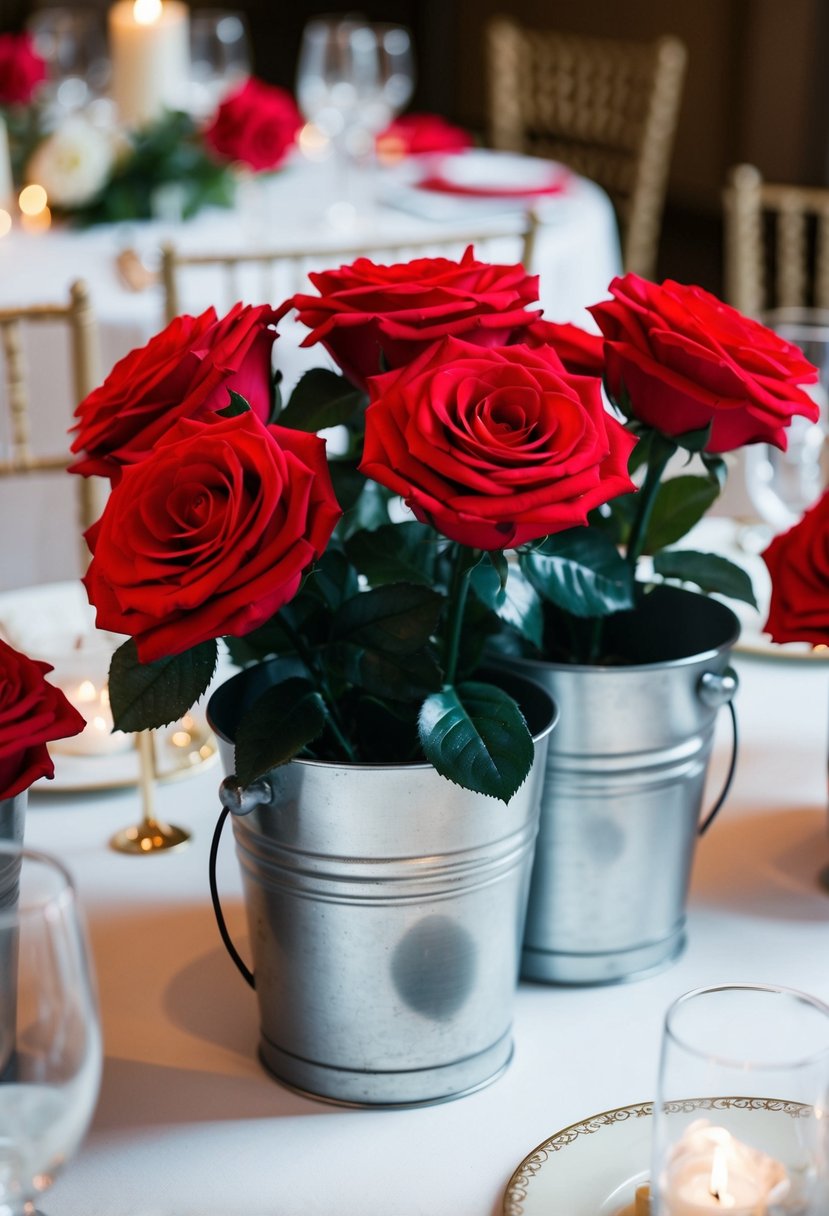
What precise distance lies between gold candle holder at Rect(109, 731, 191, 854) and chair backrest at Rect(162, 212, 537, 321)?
0.89 meters

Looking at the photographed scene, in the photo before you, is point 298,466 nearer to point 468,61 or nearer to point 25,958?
point 25,958

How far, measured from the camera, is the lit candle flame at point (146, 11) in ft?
8.95

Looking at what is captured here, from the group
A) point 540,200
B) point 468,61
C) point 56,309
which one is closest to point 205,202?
point 540,200

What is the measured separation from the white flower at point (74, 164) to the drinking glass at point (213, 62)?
24.8 inches

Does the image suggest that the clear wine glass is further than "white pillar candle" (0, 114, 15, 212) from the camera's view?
No

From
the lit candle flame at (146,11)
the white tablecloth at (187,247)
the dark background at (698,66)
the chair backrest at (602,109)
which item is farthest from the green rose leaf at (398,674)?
the dark background at (698,66)

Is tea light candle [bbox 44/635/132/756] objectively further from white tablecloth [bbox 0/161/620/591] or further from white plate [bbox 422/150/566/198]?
white plate [bbox 422/150/566/198]

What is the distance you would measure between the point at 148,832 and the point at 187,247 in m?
1.62

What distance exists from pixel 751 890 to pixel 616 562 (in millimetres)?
246

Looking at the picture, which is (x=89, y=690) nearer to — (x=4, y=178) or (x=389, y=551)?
(x=389, y=551)

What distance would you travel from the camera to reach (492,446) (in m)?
0.56

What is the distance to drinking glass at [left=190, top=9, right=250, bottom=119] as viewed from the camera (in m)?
3.07

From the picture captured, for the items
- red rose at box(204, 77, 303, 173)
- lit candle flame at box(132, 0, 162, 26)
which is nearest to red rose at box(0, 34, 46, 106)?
lit candle flame at box(132, 0, 162, 26)

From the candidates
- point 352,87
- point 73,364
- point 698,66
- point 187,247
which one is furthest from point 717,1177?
point 698,66
